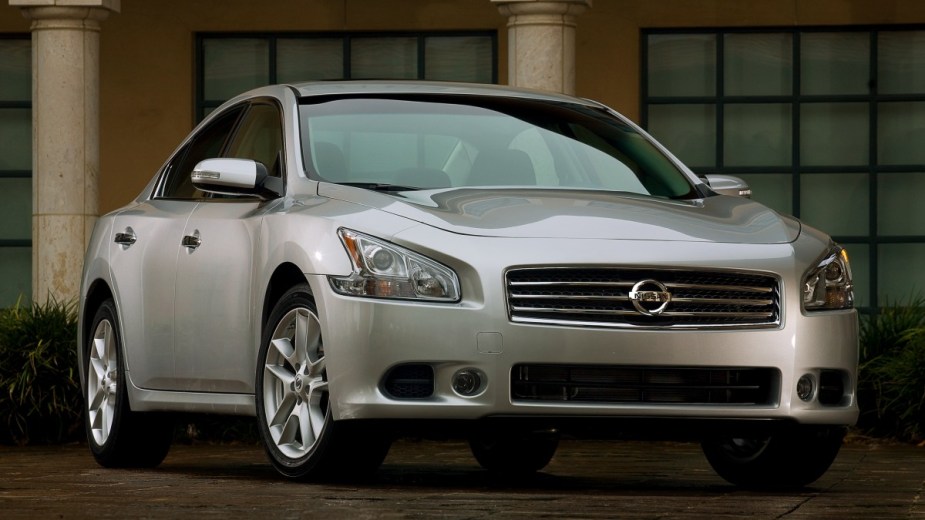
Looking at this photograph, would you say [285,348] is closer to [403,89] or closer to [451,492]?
[451,492]

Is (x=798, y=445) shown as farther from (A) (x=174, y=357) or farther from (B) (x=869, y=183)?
(B) (x=869, y=183)

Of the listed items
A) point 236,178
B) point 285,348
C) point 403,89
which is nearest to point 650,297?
point 285,348

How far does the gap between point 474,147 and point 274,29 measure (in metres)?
11.4

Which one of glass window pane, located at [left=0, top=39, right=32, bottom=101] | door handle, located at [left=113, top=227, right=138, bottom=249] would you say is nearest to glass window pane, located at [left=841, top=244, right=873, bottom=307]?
glass window pane, located at [left=0, top=39, right=32, bottom=101]

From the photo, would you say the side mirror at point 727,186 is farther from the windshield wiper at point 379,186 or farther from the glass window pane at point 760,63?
the glass window pane at point 760,63

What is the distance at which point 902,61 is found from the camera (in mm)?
18984

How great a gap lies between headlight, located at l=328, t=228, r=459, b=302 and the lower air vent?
263mm

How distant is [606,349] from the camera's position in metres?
6.97

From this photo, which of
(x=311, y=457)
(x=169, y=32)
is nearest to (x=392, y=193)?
(x=311, y=457)

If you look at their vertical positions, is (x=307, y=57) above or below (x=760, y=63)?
above

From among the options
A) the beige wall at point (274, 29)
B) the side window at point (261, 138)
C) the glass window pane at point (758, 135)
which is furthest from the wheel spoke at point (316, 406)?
the glass window pane at point (758, 135)

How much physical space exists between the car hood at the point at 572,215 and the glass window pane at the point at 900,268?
11.6 metres

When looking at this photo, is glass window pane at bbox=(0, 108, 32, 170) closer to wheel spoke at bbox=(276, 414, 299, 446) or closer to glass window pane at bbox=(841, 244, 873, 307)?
glass window pane at bbox=(841, 244, 873, 307)

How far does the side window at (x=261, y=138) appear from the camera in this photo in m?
8.35
